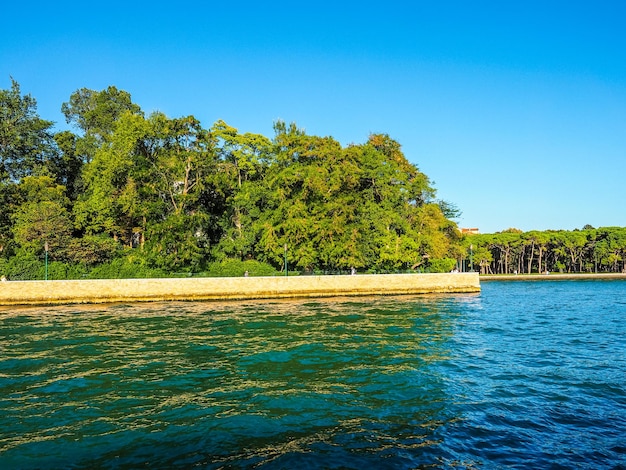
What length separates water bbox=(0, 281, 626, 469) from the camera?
21.3 feet

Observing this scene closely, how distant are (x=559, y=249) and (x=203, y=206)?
57.3 m

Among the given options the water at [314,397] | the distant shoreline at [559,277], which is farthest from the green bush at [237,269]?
the distant shoreline at [559,277]

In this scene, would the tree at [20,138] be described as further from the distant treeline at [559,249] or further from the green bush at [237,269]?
the distant treeline at [559,249]

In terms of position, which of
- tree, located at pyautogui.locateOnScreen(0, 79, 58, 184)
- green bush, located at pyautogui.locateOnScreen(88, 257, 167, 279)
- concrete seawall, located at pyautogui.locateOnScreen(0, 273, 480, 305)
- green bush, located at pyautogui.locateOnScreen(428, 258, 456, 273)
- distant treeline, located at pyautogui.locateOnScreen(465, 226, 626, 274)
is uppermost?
tree, located at pyautogui.locateOnScreen(0, 79, 58, 184)

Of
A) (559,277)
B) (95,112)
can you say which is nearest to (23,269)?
(95,112)

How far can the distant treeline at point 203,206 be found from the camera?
35.5m

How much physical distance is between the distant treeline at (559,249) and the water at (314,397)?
5766 centimetres

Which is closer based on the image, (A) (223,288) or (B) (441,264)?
(A) (223,288)

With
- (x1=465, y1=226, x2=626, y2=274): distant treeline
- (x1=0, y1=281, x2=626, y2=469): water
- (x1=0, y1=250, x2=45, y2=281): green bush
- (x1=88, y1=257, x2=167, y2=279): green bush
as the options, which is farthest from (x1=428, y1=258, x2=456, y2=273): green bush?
(x1=0, y1=250, x2=45, y2=281): green bush

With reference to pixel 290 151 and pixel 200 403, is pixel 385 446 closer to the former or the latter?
pixel 200 403

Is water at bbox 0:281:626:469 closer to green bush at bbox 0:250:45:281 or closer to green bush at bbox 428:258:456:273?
green bush at bbox 0:250:45:281

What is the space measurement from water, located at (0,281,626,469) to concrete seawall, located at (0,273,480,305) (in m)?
11.9

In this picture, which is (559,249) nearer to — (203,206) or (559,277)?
(559,277)

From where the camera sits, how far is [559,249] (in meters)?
71.7
